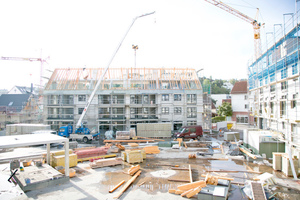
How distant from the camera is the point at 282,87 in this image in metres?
22.7

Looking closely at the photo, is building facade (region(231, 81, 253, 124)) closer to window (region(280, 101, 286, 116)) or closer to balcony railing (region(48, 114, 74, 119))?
window (region(280, 101, 286, 116))

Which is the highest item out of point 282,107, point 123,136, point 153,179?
point 282,107

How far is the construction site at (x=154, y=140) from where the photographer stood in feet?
42.2

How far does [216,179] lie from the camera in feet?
43.3

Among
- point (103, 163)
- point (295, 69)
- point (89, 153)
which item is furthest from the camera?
point (89, 153)

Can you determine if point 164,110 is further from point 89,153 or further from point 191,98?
point 89,153

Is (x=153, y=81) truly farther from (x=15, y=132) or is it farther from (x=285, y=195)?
(x=285, y=195)

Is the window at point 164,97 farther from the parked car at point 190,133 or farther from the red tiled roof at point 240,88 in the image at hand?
the red tiled roof at point 240,88

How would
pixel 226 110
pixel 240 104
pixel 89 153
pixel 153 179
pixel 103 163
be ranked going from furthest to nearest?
1. pixel 240 104
2. pixel 226 110
3. pixel 89 153
4. pixel 103 163
5. pixel 153 179

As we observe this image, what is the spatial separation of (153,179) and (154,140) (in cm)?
1449

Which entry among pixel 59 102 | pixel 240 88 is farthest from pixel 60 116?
pixel 240 88

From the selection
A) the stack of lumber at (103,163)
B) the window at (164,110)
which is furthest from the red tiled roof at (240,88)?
the stack of lumber at (103,163)

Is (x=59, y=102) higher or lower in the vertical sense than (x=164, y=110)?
higher

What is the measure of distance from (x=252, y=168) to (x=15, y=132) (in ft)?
96.0
